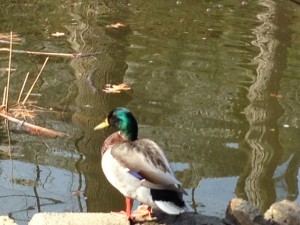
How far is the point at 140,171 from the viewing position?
4473mm

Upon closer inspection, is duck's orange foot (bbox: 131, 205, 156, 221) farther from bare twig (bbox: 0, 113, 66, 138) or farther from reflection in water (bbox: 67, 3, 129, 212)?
bare twig (bbox: 0, 113, 66, 138)

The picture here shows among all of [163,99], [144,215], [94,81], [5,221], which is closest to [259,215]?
[144,215]

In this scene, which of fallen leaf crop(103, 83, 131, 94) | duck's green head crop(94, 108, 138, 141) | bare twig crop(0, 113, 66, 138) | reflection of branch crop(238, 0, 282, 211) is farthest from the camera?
fallen leaf crop(103, 83, 131, 94)

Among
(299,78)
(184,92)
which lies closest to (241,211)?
(184,92)

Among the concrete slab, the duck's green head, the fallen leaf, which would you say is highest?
the duck's green head

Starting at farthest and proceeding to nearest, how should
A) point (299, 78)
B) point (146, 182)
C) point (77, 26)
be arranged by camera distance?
point (77, 26) < point (299, 78) < point (146, 182)

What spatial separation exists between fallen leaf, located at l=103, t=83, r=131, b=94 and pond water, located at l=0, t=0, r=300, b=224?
0.08 metres

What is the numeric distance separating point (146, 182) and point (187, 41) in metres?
6.27

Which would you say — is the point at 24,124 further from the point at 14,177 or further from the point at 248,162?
the point at 248,162

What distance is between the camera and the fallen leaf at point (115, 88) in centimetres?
812

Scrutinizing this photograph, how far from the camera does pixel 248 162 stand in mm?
6531

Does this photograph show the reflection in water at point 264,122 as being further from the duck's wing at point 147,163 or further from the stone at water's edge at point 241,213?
the duck's wing at point 147,163

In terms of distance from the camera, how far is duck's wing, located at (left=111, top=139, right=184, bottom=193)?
4.34 m

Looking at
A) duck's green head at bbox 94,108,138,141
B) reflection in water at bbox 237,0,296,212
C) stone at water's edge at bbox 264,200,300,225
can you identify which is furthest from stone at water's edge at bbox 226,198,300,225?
reflection in water at bbox 237,0,296,212
